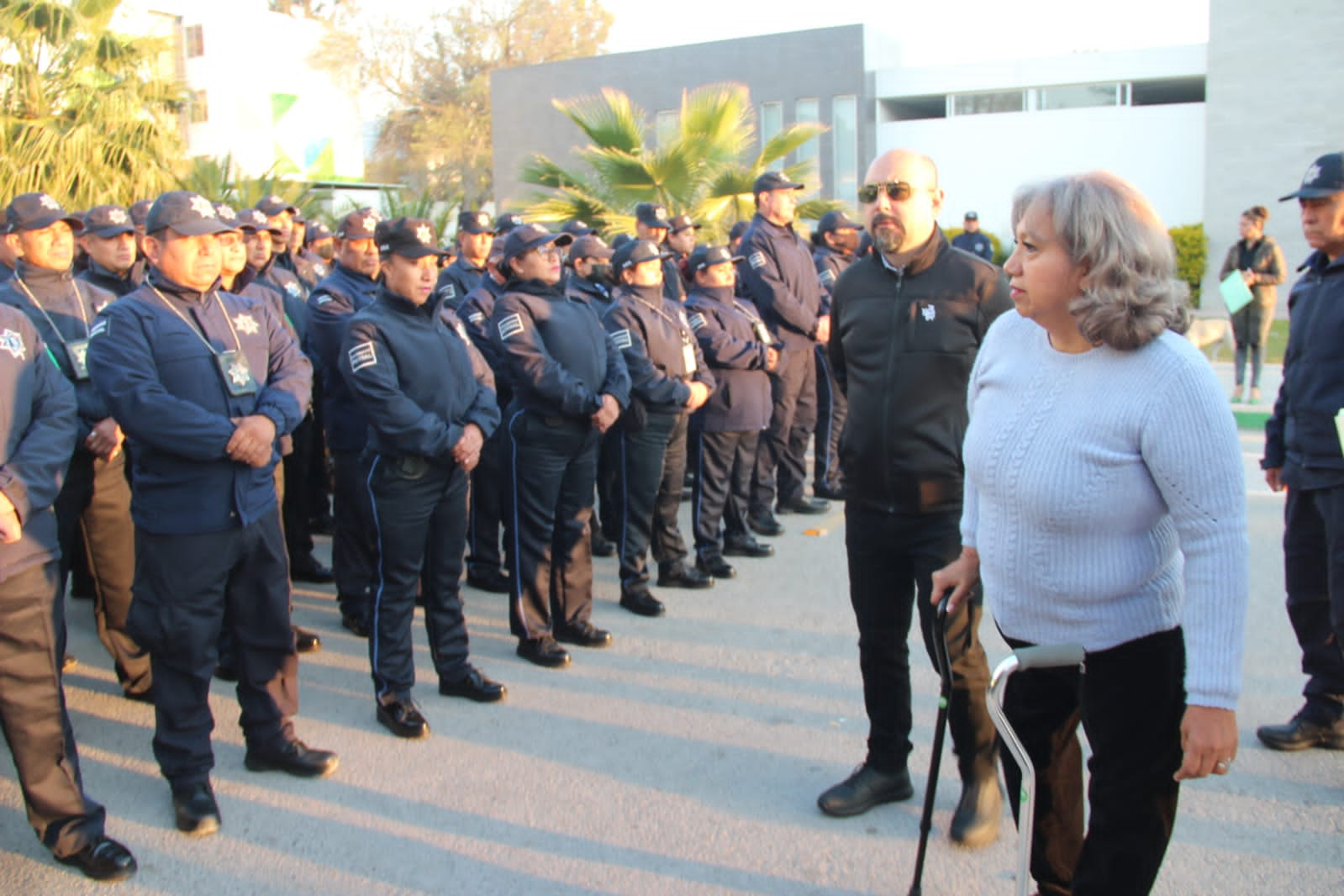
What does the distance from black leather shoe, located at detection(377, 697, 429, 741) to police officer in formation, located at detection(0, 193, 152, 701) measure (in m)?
1.19

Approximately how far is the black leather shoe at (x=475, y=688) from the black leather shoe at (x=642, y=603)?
129 centimetres

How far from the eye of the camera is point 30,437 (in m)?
3.54

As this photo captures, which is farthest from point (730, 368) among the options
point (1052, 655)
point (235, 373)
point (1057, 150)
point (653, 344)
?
point (1057, 150)

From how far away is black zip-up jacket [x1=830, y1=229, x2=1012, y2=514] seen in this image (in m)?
3.64

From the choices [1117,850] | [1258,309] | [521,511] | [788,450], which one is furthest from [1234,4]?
[1117,850]

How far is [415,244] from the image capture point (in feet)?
15.1

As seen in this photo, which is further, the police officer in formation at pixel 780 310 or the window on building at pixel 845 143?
the window on building at pixel 845 143

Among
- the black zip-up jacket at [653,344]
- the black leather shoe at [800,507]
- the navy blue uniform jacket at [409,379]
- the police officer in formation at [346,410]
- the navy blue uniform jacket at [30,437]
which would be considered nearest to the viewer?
the navy blue uniform jacket at [30,437]

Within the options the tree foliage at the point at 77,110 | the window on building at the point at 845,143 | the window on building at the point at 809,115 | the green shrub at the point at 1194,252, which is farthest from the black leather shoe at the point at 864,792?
the window on building at the point at 809,115

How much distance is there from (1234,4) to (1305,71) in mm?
2061

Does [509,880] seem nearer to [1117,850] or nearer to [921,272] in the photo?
[1117,850]

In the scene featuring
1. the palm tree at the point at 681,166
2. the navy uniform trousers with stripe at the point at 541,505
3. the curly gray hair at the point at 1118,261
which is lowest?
the navy uniform trousers with stripe at the point at 541,505

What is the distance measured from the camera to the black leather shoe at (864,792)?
380cm

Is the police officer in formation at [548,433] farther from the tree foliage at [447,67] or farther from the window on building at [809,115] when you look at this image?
the tree foliage at [447,67]
